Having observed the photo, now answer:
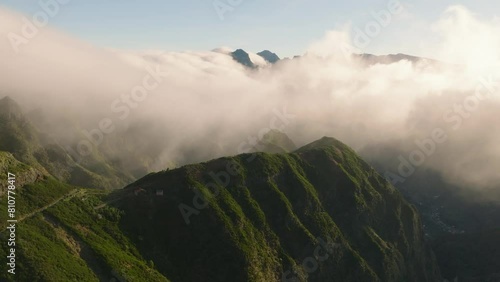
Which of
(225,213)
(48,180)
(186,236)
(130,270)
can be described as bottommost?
(130,270)

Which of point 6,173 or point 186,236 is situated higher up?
point 186,236

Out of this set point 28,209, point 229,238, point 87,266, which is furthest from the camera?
point 229,238

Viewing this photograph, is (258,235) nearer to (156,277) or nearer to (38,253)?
(156,277)

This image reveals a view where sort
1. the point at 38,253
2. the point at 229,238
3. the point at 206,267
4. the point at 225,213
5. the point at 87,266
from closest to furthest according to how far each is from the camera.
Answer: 1. the point at 38,253
2. the point at 87,266
3. the point at 206,267
4. the point at 229,238
5. the point at 225,213

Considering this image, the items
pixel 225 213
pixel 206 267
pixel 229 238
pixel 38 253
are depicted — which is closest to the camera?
pixel 38 253

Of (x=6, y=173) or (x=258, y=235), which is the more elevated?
(x=258, y=235)

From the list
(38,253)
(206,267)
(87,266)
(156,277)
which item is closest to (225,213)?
(206,267)

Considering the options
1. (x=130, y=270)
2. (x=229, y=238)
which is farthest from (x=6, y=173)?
(x=229, y=238)

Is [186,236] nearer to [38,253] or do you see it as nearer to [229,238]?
[229,238]

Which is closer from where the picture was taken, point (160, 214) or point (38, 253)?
point (38, 253)
